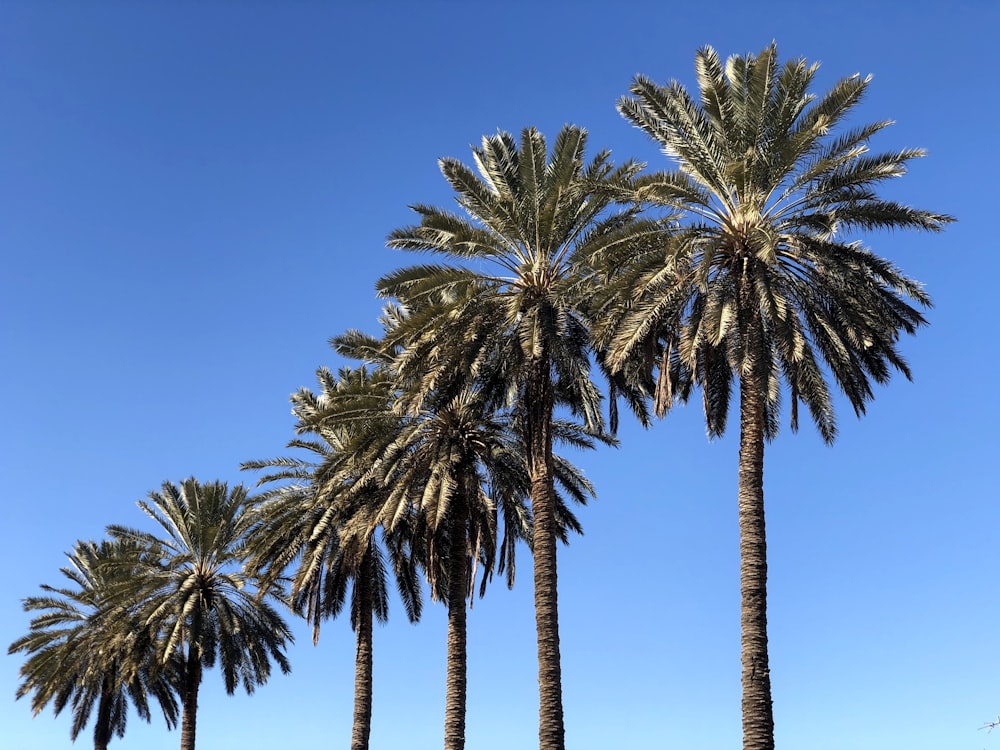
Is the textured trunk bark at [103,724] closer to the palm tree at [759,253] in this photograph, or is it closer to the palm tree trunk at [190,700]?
the palm tree trunk at [190,700]

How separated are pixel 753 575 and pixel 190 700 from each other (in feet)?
105

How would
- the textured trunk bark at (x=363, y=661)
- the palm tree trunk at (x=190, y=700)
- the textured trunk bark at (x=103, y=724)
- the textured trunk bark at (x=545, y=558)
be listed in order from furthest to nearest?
the textured trunk bark at (x=103, y=724) < the palm tree trunk at (x=190, y=700) < the textured trunk bark at (x=363, y=661) < the textured trunk bark at (x=545, y=558)

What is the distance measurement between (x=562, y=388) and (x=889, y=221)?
10.4 meters

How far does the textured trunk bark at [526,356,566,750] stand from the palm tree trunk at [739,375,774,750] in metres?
6.24

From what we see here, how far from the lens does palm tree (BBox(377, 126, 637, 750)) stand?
3108cm

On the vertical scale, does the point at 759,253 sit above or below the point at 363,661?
above

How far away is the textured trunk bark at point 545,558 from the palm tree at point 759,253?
13.2 feet

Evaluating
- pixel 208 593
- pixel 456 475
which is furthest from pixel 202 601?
pixel 456 475

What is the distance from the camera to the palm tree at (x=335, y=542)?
3850 centimetres

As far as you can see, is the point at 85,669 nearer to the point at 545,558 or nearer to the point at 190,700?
the point at 190,700

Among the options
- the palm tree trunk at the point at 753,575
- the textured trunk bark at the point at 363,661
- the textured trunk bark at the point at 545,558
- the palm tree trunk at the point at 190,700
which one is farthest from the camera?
the palm tree trunk at the point at 190,700

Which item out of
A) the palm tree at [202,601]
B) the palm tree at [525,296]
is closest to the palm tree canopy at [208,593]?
the palm tree at [202,601]

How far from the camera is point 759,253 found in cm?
2600

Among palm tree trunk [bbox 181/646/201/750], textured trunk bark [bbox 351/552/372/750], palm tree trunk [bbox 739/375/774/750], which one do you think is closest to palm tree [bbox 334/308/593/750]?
textured trunk bark [bbox 351/552/372/750]
